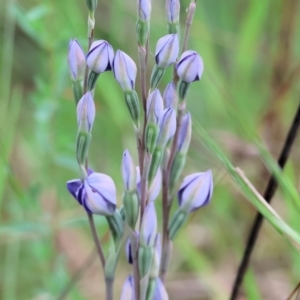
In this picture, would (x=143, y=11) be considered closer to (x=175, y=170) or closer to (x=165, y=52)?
(x=165, y=52)

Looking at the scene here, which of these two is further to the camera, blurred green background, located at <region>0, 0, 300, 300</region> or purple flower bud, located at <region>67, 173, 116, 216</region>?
blurred green background, located at <region>0, 0, 300, 300</region>

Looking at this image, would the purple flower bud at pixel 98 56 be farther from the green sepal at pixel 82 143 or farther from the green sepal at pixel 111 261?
the green sepal at pixel 111 261

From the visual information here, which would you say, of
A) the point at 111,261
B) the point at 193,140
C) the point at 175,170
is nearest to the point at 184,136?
A: the point at 175,170

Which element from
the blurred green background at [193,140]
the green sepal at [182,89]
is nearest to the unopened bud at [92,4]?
the green sepal at [182,89]

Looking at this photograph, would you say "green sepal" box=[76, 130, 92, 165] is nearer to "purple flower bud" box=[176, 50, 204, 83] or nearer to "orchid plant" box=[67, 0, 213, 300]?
"orchid plant" box=[67, 0, 213, 300]

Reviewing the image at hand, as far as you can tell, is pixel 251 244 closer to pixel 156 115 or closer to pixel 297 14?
pixel 156 115

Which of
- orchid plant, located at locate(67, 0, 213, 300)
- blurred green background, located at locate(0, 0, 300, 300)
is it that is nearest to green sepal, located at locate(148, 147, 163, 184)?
orchid plant, located at locate(67, 0, 213, 300)
